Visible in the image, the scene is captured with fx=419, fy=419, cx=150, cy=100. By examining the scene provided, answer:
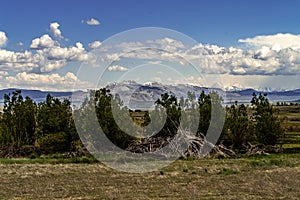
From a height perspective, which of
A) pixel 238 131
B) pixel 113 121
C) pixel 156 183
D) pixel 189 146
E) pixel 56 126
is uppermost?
pixel 113 121

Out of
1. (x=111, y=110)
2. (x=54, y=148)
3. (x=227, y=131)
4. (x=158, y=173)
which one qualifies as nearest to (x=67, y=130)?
(x=54, y=148)

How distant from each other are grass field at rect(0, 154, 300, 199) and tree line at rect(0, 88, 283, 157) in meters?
12.6

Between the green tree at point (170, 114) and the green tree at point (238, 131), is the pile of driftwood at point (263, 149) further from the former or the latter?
the green tree at point (170, 114)

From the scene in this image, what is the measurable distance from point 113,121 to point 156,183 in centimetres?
1889

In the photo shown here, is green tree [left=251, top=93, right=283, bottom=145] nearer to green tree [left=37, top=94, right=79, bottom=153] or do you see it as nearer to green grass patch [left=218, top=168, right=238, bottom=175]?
green tree [left=37, top=94, right=79, bottom=153]

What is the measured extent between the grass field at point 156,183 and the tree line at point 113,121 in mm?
12617

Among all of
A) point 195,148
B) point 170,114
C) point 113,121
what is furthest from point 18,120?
point 195,148

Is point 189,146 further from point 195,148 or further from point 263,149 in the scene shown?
point 263,149

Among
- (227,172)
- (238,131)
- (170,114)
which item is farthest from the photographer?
(238,131)

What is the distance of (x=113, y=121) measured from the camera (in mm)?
38875

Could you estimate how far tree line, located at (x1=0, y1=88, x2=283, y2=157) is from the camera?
3947cm

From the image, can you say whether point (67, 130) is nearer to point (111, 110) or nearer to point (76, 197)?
point (111, 110)

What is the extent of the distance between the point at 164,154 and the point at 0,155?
16.1m

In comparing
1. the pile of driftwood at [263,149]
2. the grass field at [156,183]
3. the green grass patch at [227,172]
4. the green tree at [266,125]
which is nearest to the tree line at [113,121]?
the green tree at [266,125]
